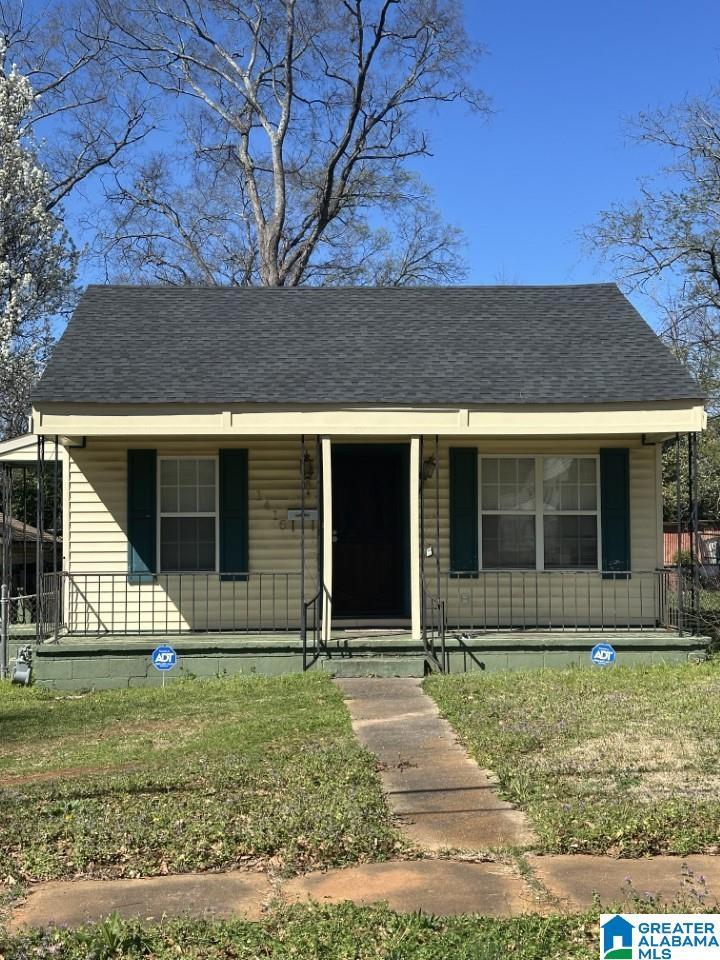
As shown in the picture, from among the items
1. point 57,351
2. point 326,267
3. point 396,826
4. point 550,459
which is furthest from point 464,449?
point 326,267

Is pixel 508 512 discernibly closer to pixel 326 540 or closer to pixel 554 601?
pixel 554 601

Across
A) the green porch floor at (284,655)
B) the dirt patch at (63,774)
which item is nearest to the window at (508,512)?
the green porch floor at (284,655)

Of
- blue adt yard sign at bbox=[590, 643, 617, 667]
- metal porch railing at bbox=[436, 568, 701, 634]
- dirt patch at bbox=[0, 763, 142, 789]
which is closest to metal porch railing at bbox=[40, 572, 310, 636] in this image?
metal porch railing at bbox=[436, 568, 701, 634]

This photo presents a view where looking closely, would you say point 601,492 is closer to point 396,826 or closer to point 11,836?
point 396,826

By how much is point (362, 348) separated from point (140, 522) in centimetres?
370

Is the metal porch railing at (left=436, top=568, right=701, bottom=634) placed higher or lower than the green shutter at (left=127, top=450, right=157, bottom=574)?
lower

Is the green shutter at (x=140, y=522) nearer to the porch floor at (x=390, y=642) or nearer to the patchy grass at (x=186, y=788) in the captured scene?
the porch floor at (x=390, y=642)

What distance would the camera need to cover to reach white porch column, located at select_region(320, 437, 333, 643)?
11930 mm

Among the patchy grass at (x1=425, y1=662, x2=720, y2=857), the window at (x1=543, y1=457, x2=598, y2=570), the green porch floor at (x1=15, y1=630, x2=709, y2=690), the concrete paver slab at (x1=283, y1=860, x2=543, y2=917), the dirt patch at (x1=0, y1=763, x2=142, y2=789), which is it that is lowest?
the dirt patch at (x1=0, y1=763, x2=142, y2=789)

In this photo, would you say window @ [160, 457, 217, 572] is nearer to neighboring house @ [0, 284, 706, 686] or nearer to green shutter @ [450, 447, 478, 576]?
neighboring house @ [0, 284, 706, 686]

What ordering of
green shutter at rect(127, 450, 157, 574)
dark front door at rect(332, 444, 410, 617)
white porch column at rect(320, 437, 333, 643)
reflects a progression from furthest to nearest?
dark front door at rect(332, 444, 410, 617), green shutter at rect(127, 450, 157, 574), white porch column at rect(320, 437, 333, 643)

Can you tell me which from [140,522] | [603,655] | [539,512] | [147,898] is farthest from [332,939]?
[539,512]

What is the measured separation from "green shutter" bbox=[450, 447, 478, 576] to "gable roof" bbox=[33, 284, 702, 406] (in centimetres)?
125

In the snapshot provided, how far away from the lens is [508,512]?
13.2m
